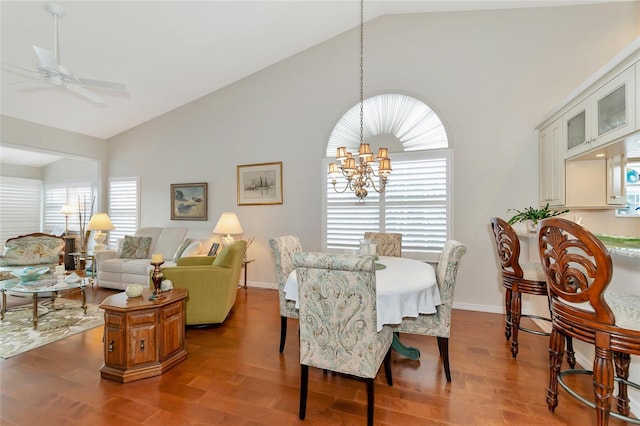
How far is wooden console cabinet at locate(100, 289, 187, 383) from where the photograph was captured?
2.18 meters

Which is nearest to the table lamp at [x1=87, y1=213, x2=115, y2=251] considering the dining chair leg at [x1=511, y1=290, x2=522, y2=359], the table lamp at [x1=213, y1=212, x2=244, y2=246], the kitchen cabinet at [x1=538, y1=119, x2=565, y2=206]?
the table lamp at [x1=213, y1=212, x2=244, y2=246]

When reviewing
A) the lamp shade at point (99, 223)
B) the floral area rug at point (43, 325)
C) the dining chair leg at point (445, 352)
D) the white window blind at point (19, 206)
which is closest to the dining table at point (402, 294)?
the dining chair leg at point (445, 352)

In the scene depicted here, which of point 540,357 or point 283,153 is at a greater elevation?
point 283,153

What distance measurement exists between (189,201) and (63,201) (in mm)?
4223

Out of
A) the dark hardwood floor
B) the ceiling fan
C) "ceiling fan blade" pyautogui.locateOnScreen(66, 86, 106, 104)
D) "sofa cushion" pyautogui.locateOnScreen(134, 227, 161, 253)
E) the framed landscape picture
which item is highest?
the ceiling fan

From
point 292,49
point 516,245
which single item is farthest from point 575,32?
point 292,49

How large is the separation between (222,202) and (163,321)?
321 cm

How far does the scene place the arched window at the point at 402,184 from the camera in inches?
157

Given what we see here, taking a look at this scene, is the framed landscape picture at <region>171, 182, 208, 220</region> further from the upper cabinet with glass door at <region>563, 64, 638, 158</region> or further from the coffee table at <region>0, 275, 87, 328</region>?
the upper cabinet with glass door at <region>563, 64, 638, 158</region>

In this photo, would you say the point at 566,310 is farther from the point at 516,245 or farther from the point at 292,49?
the point at 292,49

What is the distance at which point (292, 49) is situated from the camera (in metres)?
4.59

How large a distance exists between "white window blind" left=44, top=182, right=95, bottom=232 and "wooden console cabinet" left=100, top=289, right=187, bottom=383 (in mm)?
5945

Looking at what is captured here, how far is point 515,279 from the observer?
8.22ft

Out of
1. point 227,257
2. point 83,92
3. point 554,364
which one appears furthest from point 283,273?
point 83,92
